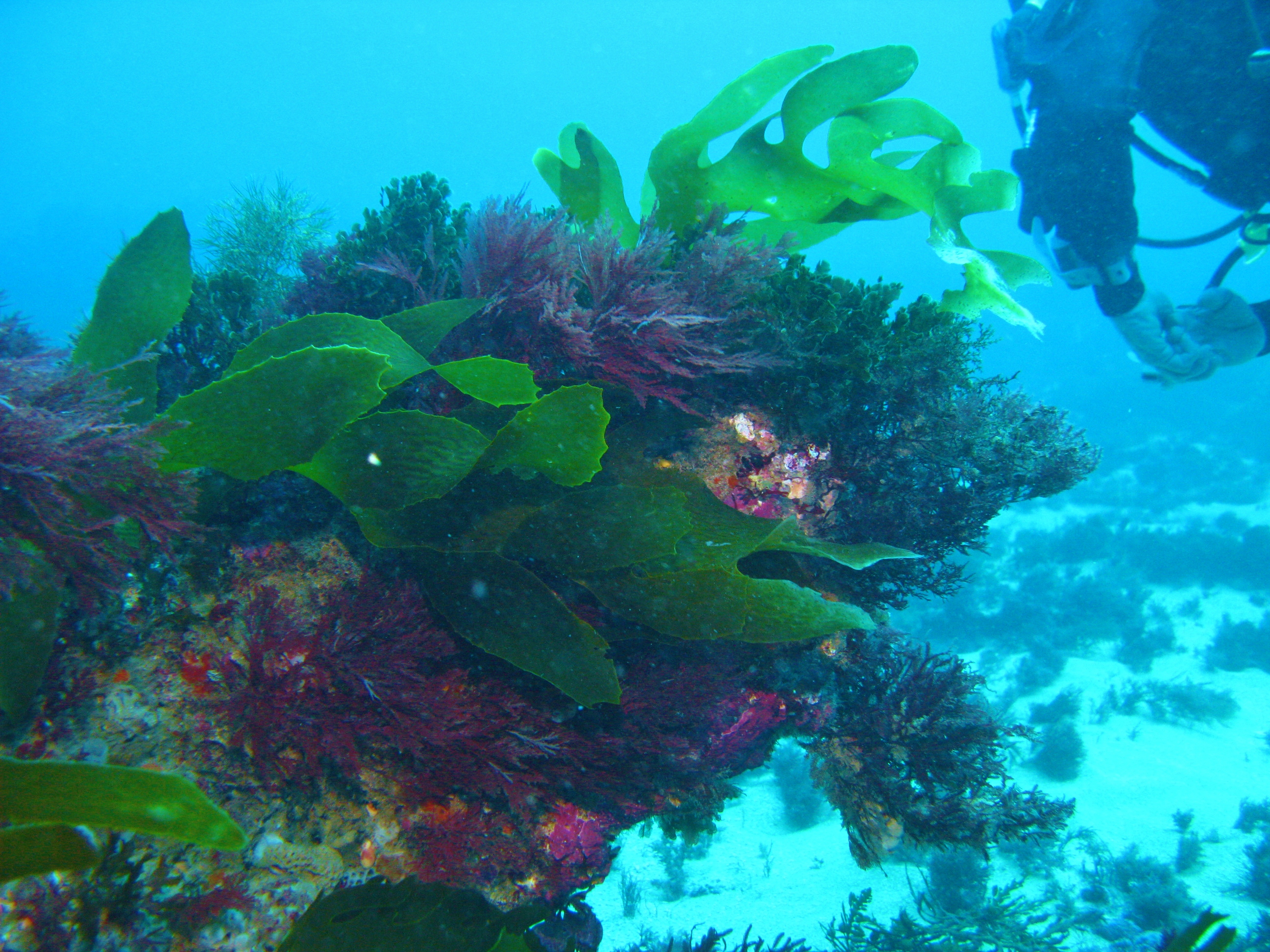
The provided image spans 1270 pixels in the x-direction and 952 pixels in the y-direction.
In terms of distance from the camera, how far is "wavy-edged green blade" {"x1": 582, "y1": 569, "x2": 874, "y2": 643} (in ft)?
5.84

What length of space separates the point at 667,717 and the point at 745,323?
5.00ft

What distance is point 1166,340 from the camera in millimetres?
4727

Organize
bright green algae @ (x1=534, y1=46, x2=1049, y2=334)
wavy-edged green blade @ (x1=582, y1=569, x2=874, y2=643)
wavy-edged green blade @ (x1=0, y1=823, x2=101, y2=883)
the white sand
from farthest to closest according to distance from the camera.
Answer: the white sand < bright green algae @ (x1=534, y1=46, x2=1049, y2=334) < wavy-edged green blade @ (x1=582, y1=569, x2=874, y2=643) < wavy-edged green blade @ (x1=0, y1=823, x2=101, y2=883)

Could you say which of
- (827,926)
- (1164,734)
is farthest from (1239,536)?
(827,926)

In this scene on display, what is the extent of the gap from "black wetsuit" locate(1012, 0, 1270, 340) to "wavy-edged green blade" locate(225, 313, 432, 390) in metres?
5.41

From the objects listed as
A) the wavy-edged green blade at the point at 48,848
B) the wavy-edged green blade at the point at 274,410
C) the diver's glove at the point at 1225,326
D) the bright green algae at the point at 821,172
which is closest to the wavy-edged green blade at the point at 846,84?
the bright green algae at the point at 821,172

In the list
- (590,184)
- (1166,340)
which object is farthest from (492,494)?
(1166,340)

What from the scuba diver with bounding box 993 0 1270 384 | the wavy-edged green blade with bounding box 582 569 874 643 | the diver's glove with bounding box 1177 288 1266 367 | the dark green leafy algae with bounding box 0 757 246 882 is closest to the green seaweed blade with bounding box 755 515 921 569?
the wavy-edged green blade with bounding box 582 569 874 643

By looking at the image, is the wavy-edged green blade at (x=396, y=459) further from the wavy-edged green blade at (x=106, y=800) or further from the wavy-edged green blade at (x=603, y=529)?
the wavy-edged green blade at (x=106, y=800)

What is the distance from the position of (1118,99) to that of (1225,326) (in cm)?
201

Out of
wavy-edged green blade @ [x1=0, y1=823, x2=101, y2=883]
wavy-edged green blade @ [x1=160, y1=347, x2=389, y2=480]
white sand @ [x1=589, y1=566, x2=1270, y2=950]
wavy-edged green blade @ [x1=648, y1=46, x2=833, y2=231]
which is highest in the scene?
wavy-edged green blade @ [x1=648, y1=46, x2=833, y2=231]

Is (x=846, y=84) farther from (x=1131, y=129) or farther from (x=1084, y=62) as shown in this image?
(x=1084, y=62)

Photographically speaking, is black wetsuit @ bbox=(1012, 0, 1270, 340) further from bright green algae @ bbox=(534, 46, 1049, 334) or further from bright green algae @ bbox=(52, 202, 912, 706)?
bright green algae @ bbox=(52, 202, 912, 706)

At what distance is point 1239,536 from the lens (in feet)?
46.1
